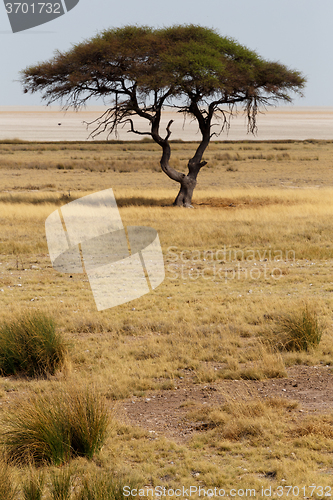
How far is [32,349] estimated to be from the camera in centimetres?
720

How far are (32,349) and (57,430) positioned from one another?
8.11 feet

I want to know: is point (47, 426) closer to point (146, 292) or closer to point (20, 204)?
point (146, 292)

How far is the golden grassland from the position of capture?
4812 mm

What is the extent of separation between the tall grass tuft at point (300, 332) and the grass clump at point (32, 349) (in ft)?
10.5

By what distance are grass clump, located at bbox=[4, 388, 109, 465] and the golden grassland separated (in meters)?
0.19

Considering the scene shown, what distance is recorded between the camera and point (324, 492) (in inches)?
165

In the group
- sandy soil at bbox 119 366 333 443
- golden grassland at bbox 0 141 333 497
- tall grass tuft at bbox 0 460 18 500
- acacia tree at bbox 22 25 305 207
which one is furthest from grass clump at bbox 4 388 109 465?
acacia tree at bbox 22 25 305 207

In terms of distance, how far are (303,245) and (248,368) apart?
8.76 meters

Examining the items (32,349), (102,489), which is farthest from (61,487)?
(32,349)

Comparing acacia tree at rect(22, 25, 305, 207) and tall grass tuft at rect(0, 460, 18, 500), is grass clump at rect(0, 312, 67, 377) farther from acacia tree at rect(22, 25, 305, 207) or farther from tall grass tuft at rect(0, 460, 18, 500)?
acacia tree at rect(22, 25, 305, 207)

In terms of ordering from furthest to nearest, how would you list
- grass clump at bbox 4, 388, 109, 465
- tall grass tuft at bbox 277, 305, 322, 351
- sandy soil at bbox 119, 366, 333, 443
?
tall grass tuft at bbox 277, 305, 322, 351, sandy soil at bbox 119, 366, 333, 443, grass clump at bbox 4, 388, 109, 465

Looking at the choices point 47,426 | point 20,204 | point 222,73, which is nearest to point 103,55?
point 222,73

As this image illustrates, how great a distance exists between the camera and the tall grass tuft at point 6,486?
3991 mm

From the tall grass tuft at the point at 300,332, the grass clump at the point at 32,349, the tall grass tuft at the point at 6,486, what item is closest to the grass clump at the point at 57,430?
the tall grass tuft at the point at 6,486
